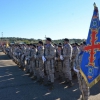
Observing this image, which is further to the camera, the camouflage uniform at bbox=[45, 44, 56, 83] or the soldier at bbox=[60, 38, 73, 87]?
the soldier at bbox=[60, 38, 73, 87]

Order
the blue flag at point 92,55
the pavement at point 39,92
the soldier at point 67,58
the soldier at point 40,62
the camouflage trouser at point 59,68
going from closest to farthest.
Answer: the blue flag at point 92,55, the pavement at point 39,92, the soldier at point 67,58, the soldier at point 40,62, the camouflage trouser at point 59,68

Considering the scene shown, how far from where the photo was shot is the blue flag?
455 cm

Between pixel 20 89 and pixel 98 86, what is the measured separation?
3355mm

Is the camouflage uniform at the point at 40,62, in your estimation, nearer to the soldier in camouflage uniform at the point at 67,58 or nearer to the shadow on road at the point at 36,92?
the shadow on road at the point at 36,92

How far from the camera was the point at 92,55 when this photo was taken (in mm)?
4645

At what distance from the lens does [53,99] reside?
615cm

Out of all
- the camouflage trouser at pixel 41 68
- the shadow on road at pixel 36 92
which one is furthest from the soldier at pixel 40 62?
the shadow on road at pixel 36 92

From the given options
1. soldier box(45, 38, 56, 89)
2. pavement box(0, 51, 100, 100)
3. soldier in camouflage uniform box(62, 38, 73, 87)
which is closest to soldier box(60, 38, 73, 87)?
soldier in camouflage uniform box(62, 38, 73, 87)

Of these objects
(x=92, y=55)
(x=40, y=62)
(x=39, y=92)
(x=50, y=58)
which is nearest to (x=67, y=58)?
(x=50, y=58)

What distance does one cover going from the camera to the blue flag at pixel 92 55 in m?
4.55

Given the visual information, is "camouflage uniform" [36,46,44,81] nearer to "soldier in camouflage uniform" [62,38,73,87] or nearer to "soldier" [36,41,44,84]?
"soldier" [36,41,44,84]

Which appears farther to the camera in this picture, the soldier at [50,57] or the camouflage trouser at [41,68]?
the camouflage trouser at [41,68]

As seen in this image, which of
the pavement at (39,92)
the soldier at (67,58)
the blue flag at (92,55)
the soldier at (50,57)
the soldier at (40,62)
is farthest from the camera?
the soldier at (40,62)

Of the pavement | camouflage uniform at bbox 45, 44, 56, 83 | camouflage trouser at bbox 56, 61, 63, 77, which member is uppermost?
camouflage uniform at bbox 45, 44, 56, 83
